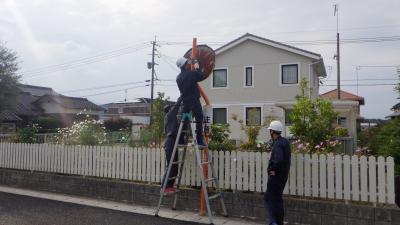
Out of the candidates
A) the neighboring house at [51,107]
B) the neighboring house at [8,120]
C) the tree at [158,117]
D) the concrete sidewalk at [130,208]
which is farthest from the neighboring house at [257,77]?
the neighboring house at [8,120]

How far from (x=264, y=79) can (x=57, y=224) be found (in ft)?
65.7

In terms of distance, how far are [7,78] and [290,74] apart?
62.0ft

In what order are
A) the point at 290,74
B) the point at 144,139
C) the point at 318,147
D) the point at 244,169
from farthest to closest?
the point at 290,74 → the point at 144,139 → the point at 318,147 → the point at 244,169

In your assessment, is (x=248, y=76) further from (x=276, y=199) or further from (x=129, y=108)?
(x=129, y=108)

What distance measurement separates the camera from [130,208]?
7.23 m

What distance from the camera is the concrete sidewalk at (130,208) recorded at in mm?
6324

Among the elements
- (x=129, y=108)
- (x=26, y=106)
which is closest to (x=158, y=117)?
→ (x=26, y=106)

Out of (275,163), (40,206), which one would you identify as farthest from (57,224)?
(275,163)

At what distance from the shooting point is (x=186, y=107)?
6.74 meters

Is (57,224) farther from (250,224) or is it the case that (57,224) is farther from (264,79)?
(264,79)

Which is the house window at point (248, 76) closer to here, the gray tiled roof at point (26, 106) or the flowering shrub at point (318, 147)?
the flowering shrub at point (318, 147)

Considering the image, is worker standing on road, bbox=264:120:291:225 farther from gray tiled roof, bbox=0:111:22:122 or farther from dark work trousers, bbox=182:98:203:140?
gray tiled roof, bbox=0:111:22:122

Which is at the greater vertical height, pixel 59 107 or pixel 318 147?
pixel 59 107

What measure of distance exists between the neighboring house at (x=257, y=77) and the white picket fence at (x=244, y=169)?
14.8 meters
